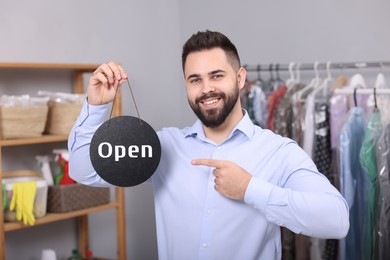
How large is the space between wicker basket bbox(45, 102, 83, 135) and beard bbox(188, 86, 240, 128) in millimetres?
1176

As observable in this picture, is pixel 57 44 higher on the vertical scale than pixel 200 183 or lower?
higher

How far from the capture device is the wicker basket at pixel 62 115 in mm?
2799

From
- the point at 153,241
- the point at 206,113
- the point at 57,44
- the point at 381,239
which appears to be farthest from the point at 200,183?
the point at 153,241

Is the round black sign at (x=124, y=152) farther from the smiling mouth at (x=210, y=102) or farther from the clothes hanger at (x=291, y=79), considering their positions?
the clothes hanger at (x=291, y=79)

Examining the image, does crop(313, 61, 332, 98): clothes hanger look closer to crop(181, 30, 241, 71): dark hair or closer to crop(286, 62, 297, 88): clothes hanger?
crop(286, 62, 297, 88): clothes hanger

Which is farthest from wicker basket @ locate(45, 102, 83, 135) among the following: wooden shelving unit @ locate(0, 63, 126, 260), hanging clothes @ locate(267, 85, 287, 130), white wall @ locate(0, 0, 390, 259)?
hanging clothes @ locate(267, 85, 287, 130)

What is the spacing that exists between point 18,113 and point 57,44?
68 cm

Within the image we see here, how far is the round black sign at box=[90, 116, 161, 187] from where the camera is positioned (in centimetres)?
154

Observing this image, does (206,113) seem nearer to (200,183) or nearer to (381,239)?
(200,183)

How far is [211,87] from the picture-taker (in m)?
1.76

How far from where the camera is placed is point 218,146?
6.04ft

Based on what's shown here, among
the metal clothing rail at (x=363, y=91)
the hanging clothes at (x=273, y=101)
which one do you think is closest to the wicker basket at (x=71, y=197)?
the hanging clothes at (x=273, y=101)

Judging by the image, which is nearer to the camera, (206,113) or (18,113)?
(206,113)

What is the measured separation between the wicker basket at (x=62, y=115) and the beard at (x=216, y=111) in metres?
1.18
